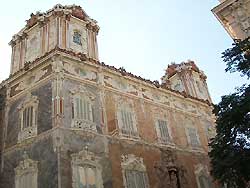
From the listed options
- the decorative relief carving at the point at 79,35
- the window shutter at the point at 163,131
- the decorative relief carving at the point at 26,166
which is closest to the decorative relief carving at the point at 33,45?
the decorative relief carving at the point at 79,35

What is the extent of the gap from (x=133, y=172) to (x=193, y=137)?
780 cm

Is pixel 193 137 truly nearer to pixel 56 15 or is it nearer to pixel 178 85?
pixel 178 85

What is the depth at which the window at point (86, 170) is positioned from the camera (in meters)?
16.8

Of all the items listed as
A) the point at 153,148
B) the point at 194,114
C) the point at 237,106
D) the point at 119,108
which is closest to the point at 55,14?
the point at 119,108

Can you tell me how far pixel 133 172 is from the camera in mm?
19359

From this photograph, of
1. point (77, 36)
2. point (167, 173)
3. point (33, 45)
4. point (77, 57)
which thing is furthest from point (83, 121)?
point (33, 45)

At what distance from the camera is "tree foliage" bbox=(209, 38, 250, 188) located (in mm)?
13055

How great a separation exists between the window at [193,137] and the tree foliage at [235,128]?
10859mm

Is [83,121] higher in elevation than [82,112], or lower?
lower

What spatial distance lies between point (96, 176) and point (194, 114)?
1214cm

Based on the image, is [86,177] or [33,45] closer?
[86,177]

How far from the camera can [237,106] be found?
13008mm

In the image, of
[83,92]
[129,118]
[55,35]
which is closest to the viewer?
[83,92]

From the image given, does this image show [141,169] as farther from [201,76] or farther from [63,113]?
[201,76]
